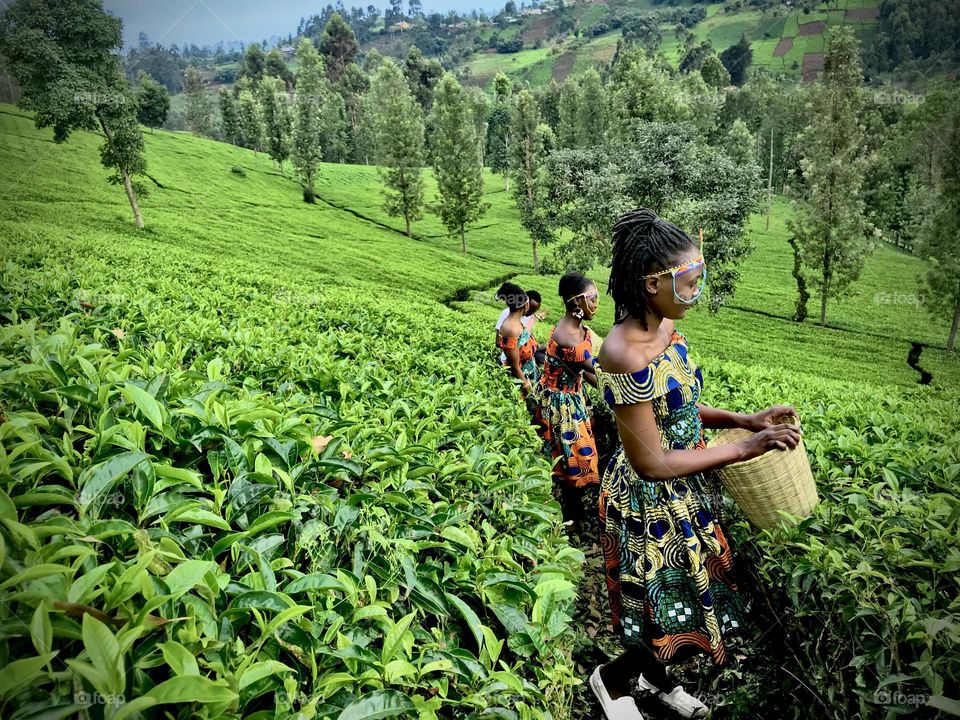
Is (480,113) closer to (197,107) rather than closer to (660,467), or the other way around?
(197,107)

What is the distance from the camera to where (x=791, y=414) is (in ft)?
8.51

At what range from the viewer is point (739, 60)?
8219cm

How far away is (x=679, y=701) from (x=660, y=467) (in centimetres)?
138

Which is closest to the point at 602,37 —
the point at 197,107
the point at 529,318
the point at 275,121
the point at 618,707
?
the point at 197,107

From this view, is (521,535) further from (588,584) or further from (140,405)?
(588,584)

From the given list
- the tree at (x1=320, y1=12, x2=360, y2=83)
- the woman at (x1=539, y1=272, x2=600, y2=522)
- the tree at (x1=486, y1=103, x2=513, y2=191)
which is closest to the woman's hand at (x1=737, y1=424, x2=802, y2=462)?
the woman at (x1=539, y1=272, x2=600, y2=522)

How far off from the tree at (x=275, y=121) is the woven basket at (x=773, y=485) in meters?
48.9

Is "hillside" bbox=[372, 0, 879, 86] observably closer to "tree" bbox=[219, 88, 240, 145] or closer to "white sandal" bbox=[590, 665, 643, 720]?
"white sandal" bbox=[590, 665, 643, 720]

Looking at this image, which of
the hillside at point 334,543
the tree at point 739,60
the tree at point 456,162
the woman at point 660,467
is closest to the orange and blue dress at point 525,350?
the hillside at point 334,543

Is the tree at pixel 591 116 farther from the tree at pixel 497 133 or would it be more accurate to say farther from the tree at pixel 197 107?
the tree at pixel 197 107

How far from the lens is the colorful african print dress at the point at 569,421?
448 centimetres

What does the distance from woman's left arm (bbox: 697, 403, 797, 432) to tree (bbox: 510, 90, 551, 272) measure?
29.8m

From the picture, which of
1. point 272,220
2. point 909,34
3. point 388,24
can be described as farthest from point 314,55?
point 388,24

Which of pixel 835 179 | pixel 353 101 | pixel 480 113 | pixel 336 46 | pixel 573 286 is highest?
pixel 336 46
